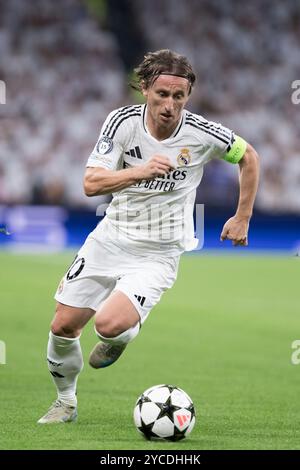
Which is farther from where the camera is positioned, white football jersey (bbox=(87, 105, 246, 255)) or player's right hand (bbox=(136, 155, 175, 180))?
white football jersey (bbox=(87, 105, 246, 255))

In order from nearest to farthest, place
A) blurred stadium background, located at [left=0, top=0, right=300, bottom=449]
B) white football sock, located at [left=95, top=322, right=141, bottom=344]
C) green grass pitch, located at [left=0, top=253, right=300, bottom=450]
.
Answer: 1. green grass pitch, located at [left=0, top=253, right=300, bottom=450]
2. white football sock, located at [left=95, top=322, right=141, bottom=344]
3. blurred stadium background, located at [left=0, top=0, right=300, bottom=449]

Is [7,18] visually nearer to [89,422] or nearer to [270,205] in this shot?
[270,205]

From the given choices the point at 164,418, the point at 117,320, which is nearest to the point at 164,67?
the point at 117,320

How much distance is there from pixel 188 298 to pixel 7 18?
11.9 meters

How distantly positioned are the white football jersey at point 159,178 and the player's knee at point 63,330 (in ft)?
2.08

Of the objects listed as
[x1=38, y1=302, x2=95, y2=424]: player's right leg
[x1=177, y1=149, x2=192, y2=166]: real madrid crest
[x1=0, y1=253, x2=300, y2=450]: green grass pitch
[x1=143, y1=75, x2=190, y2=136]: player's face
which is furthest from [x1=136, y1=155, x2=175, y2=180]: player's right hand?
[x1=0, y1=253, x2=300, y2=450]: green grass pitch

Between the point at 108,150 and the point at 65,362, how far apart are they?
1400 mm

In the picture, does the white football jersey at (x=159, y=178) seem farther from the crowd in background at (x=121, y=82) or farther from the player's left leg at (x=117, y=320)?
the crowd in background at (x=121, y=82)

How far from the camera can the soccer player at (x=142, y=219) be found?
20.6ft

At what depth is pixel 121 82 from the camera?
1005 inches

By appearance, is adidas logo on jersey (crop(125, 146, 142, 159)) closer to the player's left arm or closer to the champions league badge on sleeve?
the champions league badge on sleeve

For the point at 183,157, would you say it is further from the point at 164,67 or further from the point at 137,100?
the point at 137,100

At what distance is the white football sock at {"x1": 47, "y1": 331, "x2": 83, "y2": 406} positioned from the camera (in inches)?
253

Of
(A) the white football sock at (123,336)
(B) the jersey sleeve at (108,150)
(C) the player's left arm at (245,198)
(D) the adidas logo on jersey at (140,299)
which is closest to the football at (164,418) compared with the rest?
(A) the white football sock at (123,336)
